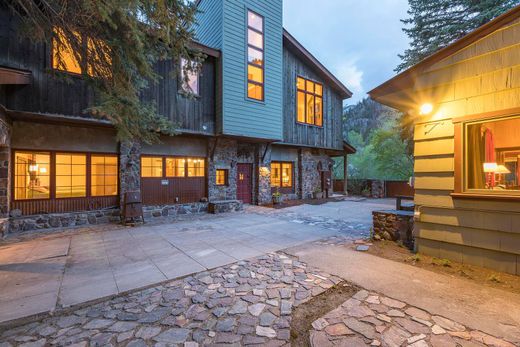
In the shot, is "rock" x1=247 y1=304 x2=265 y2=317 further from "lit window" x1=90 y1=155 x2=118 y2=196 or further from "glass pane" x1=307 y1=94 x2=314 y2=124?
"glass pane" x1=307 y1=94 x2=314 y2=124

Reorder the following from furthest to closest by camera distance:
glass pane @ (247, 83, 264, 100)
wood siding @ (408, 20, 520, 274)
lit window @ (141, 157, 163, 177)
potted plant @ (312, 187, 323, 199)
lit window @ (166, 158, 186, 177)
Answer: potted plant @ (312, 187, 323, 199) → glass pane @ (247, 83, 264, 100) → lit window @ (166, 158, 186, 177) → lit window @ (141, 157, 163, 177) → wood siding @ (408, 20, 520, 274)

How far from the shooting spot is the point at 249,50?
9875 millimetres

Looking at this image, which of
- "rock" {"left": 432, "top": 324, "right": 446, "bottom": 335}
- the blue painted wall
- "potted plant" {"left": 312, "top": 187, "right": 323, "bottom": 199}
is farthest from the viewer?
"potted plant" {"left": 312, "top": 187, "right": 323, "bottom": 199}

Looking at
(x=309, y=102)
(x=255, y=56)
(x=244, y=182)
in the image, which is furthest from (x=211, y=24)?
(x=244, y=182)

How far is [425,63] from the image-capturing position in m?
4.09

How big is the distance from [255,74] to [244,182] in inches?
193

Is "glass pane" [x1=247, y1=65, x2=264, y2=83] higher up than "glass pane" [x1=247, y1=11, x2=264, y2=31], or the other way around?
"glass pane" [x1=247, y1=11, x2=264, y2=31]

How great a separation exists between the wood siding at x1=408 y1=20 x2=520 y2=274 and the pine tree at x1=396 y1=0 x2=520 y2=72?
8035 mm

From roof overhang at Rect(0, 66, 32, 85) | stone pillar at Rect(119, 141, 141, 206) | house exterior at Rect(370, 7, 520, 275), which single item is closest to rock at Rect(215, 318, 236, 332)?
house exterior at Rect(370, 7, 520, 275)

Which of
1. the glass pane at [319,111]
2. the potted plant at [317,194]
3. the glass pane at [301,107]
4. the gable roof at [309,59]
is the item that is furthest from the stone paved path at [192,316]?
the gable roof at [309,59]

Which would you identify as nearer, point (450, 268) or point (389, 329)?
point (389, 329)

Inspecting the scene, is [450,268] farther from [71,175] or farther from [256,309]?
[71,175]

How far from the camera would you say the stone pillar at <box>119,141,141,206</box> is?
7859mm

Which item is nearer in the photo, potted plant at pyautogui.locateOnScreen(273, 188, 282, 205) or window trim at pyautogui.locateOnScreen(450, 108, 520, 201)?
window trim at pyautogui.locateOnScreen(450, 108, 520, 201)
